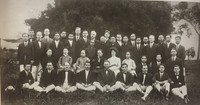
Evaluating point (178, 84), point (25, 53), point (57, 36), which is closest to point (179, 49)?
point (178, 84)

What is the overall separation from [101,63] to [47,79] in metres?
0.22

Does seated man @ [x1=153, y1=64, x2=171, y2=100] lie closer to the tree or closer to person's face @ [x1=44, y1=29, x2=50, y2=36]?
the tree

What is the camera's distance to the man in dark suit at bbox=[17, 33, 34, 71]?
112 cm

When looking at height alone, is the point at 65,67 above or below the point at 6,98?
above

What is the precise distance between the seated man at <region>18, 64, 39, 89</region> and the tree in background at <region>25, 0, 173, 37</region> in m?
0.16

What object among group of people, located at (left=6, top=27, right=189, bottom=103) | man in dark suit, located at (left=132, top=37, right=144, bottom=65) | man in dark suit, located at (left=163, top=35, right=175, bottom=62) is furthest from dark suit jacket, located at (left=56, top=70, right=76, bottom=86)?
man in dark suit, located at (left=163, top=35, right=175, bottom=62)

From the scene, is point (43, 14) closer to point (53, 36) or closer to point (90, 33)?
point (53, 36)

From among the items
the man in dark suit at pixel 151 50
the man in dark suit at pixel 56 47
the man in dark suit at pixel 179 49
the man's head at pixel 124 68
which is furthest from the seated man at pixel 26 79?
the man in dark suit at pixel 179 49

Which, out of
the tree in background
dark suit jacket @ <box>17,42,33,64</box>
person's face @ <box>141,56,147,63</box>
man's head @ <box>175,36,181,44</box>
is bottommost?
person's face @ <box>141,56,147,63</box>

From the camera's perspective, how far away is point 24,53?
3.70 ft

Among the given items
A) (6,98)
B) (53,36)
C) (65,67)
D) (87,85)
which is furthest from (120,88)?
(6,98)

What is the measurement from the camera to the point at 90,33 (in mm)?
1158

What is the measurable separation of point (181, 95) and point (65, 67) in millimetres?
491

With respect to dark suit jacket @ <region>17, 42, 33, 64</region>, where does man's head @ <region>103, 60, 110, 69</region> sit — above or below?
below
